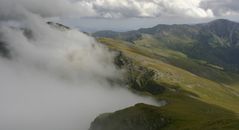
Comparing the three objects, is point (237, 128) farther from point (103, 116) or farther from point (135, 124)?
point (103, 116)

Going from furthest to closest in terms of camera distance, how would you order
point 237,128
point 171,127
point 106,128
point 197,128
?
point 106,128
point 171,127
point 197,128
point 237,128

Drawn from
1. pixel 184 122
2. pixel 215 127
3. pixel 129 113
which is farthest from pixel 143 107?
pixel 215 127

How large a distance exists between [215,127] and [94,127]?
232 feet

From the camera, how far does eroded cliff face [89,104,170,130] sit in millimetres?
171500

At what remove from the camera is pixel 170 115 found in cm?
18450

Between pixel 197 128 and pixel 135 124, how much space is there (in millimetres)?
31517

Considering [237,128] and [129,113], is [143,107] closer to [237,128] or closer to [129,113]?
[129,113]

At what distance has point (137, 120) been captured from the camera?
173500mm

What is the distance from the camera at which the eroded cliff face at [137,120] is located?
172 meters

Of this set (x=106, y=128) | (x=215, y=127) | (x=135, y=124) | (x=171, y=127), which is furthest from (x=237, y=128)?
(x=106, y=128)

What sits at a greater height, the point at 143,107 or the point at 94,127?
the point at 143,107

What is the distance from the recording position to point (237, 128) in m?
136

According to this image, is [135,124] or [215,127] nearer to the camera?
[215,127]

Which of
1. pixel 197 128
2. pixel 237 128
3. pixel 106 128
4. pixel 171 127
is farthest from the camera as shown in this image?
pixel 106 128
